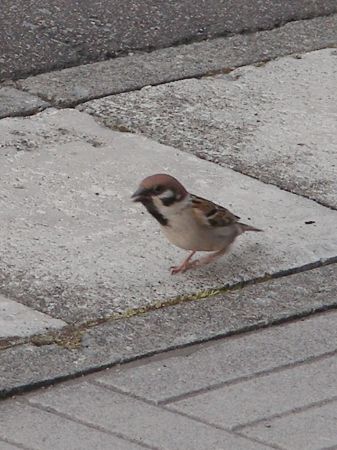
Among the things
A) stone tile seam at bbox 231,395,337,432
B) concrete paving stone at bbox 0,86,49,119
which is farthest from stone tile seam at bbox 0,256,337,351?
concrete paving stone at bbox 0,86,49,119

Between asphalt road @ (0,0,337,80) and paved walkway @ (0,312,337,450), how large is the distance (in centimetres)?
277

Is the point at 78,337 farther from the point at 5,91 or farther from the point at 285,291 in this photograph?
the point at 5,91

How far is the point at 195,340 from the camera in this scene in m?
4.44

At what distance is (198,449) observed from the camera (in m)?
3.79

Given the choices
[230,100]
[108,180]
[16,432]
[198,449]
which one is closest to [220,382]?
[198,449]

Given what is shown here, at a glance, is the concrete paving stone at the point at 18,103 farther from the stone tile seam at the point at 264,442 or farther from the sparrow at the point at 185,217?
the stone tile seam at the point at 264,442

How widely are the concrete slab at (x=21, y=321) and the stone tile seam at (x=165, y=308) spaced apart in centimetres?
2

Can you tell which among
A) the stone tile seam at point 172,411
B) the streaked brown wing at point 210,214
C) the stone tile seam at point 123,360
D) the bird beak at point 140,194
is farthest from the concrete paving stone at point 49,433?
the streaked brown wing at point 210,214

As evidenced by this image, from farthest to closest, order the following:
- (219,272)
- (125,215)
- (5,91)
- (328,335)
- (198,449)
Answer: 1. (5,91)
2. (125,215)
3. (219,272)
4. (328,335)
5. (198,449)

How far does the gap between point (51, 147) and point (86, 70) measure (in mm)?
1007

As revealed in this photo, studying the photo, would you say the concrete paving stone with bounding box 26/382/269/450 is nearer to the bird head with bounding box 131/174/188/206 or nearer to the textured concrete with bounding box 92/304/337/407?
the textured concrete with bounding box 92/304/337/407

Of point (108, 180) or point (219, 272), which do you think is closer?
point (219, 272)

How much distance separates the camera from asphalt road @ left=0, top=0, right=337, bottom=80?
6949 mm

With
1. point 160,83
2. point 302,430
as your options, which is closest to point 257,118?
point 160,83
